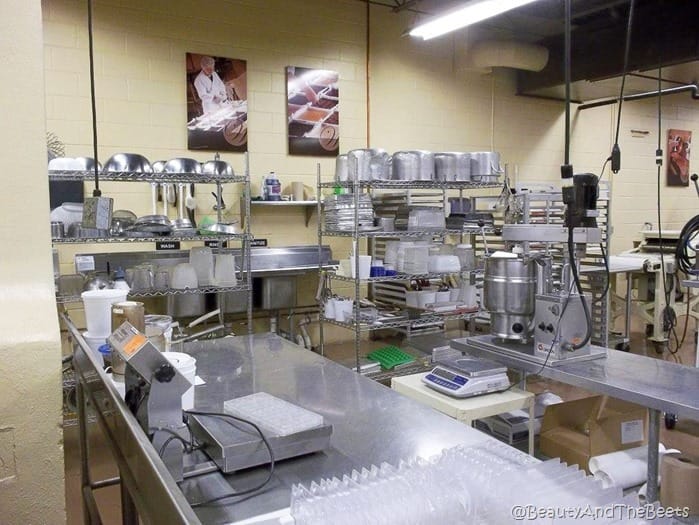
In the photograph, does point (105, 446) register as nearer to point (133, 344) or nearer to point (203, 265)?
point (203, 265)

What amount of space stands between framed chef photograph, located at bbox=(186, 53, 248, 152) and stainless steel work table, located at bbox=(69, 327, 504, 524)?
109 inches

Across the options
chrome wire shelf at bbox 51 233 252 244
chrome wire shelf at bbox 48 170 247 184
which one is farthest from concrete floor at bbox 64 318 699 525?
chrome wire shelf at bbox 48 170 247 184

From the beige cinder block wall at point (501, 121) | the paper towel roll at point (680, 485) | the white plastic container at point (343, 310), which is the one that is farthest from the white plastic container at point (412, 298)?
the paper towel roll at point (680, 485)

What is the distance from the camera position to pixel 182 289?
391 centimetres

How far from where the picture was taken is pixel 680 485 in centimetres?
Answer: 204

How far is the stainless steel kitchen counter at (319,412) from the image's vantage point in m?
1.13

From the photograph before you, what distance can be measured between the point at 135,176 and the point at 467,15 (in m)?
2.42

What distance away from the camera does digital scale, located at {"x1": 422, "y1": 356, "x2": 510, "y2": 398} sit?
2.35 meters

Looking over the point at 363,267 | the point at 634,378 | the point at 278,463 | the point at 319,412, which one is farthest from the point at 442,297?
the point at 278,463

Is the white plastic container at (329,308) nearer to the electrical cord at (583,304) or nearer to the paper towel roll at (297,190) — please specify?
the paper towel roll at (297,190)

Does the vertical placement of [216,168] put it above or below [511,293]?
above

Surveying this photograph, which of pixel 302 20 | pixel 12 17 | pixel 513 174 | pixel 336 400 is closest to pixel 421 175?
pixel 302 20

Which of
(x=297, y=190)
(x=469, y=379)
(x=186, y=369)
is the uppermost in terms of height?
(x=297, y=190)

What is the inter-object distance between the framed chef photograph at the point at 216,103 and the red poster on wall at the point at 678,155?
5610mm
